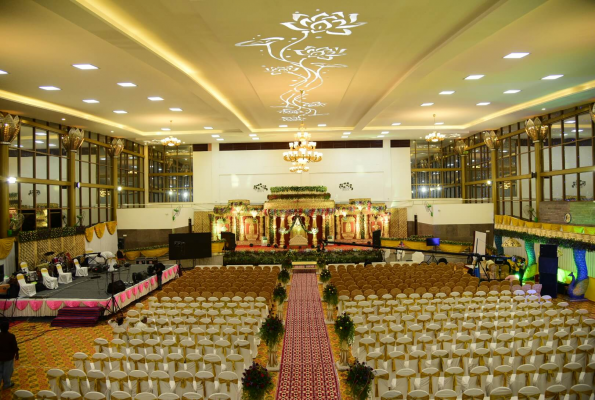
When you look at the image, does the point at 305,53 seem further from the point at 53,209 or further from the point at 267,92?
the point at 53,209

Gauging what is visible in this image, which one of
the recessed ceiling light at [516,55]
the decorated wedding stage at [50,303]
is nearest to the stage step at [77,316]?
the decorated wedding stage at [50,303]

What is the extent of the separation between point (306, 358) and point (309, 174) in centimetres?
2029

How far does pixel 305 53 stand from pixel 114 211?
59.3 ft

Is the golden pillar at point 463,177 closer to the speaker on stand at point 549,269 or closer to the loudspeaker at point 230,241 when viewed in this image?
the speaker on stand at point 549,269

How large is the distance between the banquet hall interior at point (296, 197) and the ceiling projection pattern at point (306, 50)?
7 centimetres

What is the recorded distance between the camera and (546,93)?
49.4 ft

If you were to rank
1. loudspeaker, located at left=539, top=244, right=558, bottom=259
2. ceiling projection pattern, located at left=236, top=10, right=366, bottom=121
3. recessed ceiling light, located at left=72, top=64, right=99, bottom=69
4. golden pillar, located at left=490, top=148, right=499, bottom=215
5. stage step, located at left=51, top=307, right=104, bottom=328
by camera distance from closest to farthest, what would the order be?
ceiling projection pattern, located at left=236, top=10, right=366, bottom=121, recessed ceiling light, located at left=72, top=64, right=99, bottom=69, stage step, located at left=51, top=307, right=104, bottom=328, loudspeaker, located at left=539, top=244, right=558, bottom=259, golden pillar, located at left=490, top=148, right=499, bottom=215

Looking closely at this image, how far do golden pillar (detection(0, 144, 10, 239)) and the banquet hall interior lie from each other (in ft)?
0.26

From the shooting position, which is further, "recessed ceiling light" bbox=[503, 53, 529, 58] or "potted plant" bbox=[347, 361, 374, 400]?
"recessed ceiling light" bbox=[503, 53, 529, 58]

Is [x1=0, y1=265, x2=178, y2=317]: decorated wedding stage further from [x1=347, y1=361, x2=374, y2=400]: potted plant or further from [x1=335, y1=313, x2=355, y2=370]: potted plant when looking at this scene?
[x1=347, y1=361, x2=374, y2=400]: potted plant

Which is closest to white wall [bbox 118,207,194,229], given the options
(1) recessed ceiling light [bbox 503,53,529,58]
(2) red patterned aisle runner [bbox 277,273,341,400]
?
(2) red patterned aisle runner [bbox 277,273,341,400]

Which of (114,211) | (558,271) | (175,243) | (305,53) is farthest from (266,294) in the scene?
(114,211)

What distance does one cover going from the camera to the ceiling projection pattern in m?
8.41

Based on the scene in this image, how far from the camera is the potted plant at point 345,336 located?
7.66 metres
